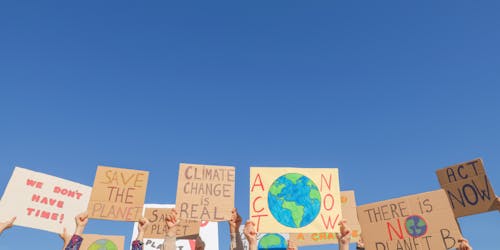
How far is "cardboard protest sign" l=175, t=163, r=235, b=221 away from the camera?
726 cm

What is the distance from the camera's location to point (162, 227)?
29.6 ft

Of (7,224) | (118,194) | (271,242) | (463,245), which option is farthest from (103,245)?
(463,245)

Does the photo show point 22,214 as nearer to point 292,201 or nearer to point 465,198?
point 292,201

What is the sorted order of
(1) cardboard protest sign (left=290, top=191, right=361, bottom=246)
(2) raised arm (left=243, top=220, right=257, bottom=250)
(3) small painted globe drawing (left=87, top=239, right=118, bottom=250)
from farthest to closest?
(3) small painted globe drawing (left=87, top=239, right=118, bottom=250), (1) cardboard protest sign (left=290, top=191, right=361, bottom=246), (2) raised arm (left=243, top=220, right=257, bottom=250)

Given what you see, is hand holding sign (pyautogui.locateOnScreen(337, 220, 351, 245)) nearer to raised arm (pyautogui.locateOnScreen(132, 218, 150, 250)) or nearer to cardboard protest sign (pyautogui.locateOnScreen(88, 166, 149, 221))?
raised arm (pyautogui.locateOnScreen(132, 218, 150, 250))

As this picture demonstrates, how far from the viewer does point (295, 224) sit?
6977mm

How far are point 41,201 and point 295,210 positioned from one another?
5454mm

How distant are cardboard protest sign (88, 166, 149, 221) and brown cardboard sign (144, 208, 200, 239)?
33.1 inches

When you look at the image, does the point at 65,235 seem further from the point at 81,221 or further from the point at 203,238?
the point at 203,238

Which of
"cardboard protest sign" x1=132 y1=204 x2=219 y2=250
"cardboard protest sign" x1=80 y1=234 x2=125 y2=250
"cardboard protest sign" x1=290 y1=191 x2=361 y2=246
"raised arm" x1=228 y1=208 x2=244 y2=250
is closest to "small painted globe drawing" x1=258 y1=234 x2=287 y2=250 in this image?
"cardboard protest sign" x1=290 y1=191 x2=361 y2=246

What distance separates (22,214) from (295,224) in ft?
18.3

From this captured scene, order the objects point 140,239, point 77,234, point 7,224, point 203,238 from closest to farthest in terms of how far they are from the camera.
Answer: point 140,239
point 77,234
point 7,224
point 203,238

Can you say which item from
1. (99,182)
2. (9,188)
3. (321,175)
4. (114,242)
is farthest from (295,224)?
(9,188)

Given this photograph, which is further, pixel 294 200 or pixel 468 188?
pixel 468 188
